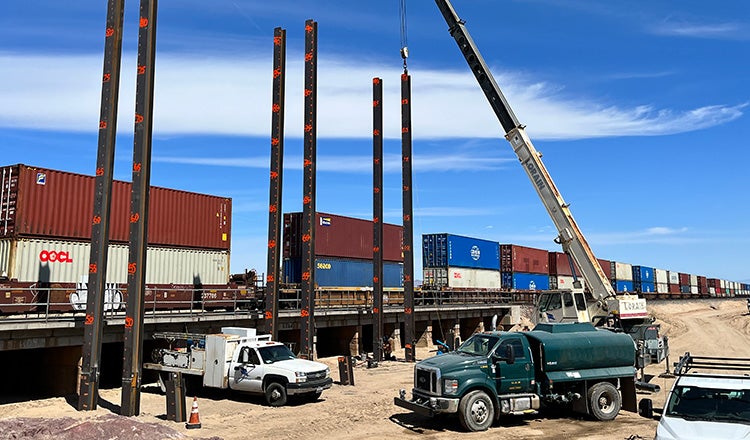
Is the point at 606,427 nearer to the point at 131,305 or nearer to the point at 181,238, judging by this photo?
the point at 131,305

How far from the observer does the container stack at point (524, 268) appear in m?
53.8

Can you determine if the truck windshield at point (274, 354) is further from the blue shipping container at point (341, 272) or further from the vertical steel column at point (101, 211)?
the blue shipping container at point (341, 272)

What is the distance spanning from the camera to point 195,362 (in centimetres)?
1791

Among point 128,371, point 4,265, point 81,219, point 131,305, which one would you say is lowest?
point 128,371

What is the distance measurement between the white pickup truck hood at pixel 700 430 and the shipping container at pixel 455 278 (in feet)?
115

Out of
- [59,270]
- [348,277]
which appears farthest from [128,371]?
[348,277]

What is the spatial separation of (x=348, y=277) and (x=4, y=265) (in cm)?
1917

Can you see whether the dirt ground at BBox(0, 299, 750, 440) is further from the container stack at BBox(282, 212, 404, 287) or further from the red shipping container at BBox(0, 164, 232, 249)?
the container stack at BBox(282, 212, 404, 287)

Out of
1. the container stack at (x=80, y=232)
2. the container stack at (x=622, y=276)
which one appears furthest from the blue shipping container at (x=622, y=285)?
the container stack at (x=80, y=232)

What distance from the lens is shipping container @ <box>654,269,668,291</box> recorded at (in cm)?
7844

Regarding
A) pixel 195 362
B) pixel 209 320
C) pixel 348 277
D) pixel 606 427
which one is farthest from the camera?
pixel 348 277

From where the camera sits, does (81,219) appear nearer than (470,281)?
Yes

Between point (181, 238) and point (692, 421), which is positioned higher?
point (181, 238)

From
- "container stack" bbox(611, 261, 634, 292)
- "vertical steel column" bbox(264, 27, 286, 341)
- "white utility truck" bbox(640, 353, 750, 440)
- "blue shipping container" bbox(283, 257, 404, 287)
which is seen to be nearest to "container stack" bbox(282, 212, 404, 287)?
"blue shipping container" bbox(283, 257, 404, 287)
